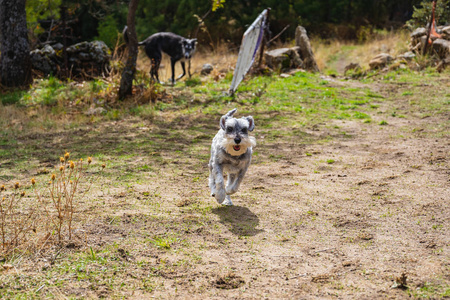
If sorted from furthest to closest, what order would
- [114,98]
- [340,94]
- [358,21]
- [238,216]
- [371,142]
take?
[358,21]
[340,94]
[114,98]
[371,142]
[238,216]

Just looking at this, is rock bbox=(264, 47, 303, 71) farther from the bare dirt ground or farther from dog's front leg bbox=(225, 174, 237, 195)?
dog's front leg bbox=(225, 174, 237, 195)

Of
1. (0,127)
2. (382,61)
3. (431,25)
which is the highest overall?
(431,25)

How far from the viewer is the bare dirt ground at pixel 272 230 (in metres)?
3.65

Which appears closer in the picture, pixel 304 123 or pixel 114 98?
pixel 304 123

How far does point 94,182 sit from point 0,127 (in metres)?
4.83

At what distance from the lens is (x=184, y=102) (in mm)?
12172

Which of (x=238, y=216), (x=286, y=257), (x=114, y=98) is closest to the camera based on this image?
(x=286, y=257)

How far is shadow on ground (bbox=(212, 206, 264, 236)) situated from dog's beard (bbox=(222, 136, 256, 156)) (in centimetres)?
72

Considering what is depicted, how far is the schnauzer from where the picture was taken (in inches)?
200

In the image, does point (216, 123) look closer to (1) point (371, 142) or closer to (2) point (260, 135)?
(2) point (260, 135)

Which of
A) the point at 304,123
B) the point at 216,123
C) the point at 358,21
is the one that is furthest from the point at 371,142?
the point at 358,21

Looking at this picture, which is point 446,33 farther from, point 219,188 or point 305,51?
point 219,188

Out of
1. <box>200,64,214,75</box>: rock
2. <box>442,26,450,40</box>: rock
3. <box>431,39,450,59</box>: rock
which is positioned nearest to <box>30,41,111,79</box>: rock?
<box>200,64,214,75</box>: rock

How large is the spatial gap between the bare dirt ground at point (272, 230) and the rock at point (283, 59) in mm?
8318
